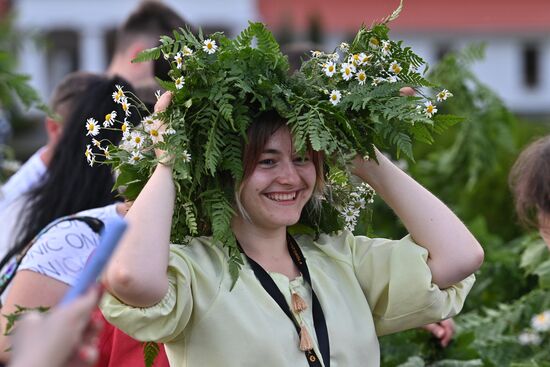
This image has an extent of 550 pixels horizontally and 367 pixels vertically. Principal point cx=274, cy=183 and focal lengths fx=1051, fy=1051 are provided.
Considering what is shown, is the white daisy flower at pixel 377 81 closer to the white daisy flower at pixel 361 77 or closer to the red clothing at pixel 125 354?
the white daisy flower at pixel 361 77

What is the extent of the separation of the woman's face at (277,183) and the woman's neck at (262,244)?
0.05 m

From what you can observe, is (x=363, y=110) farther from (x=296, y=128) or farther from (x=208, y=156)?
(x=208, y=156)

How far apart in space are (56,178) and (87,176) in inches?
6.0

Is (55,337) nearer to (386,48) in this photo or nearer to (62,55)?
(386,48)

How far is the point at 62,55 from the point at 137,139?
114 ft

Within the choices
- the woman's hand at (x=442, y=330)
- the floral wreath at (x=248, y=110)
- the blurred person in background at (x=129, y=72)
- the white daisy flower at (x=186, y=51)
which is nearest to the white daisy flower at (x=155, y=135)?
the floral wreath at (x=248, y=110)

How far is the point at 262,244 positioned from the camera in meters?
3.10


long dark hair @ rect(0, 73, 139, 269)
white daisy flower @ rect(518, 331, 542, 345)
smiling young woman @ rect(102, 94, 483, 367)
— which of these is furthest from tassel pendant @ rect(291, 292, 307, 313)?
white daisy flower @ rect(518, 331, 542, 345)

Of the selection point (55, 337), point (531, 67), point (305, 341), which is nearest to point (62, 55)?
point (531, 67)

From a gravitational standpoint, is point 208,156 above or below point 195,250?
above

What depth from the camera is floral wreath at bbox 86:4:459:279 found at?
9.58 ft

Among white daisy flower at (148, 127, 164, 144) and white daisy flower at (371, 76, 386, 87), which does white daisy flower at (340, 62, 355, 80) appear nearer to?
white daisy flower at (371, 76, 386, 87)

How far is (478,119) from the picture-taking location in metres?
6.85

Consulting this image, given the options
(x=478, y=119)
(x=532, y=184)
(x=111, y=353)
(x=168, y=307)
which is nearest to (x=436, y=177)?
(x=478, y=119)
